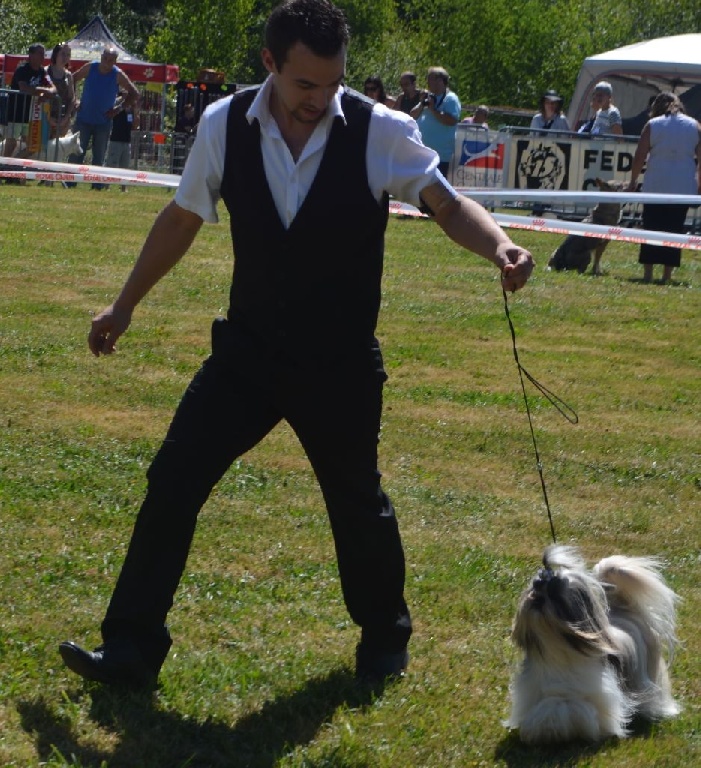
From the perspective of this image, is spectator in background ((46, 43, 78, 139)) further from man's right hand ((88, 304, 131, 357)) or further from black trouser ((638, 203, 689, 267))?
man's right hand ((88, 304, 131, 357))

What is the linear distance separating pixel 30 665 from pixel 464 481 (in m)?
2.90

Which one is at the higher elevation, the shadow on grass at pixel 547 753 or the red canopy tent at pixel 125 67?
the red canopy tent at pixel 125 67

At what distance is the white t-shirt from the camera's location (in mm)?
3680

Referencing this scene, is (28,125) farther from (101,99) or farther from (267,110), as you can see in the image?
(267,110)

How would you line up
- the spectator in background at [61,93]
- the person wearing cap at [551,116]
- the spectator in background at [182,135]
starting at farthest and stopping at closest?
the spectator in background at [182,135], the spectator in background at [61,93], the person wearing cap at [551,116]

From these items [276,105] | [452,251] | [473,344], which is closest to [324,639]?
[276,105]

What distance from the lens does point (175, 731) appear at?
3.84 metres

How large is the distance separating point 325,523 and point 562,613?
227 cm

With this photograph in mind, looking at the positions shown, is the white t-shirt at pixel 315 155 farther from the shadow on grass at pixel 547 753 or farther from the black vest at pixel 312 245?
the shadow on grass at pixel 547 753

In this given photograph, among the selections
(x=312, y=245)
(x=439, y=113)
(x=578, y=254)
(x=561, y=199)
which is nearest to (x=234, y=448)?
(x=312, y=245)

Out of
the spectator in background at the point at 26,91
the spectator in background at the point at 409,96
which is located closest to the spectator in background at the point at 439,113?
the spectator in background at the point at 409,96

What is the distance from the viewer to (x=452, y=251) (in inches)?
585

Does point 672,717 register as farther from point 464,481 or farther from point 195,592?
point 464,481

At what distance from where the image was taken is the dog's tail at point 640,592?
3.89 meters
